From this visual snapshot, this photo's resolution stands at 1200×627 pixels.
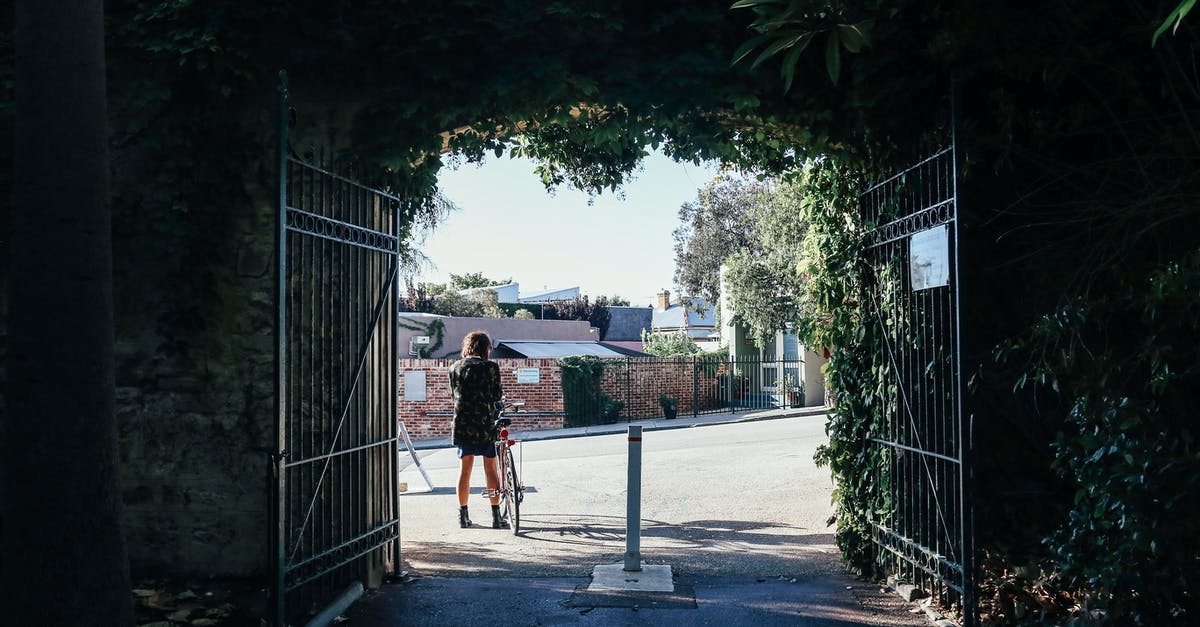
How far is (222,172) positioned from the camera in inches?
220

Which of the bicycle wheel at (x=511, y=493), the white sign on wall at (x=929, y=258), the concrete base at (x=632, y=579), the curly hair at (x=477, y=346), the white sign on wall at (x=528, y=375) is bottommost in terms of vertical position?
the concrete base at (x=632, y=579)

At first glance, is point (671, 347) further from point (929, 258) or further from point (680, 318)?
point (929, 258)

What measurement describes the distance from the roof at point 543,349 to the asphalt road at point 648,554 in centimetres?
1750

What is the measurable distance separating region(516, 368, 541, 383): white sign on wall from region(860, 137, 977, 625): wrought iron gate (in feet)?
61.7

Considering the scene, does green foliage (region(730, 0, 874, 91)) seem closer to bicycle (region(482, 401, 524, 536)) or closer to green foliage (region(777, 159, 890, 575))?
green foliage (region(777, 159, 890, 575))

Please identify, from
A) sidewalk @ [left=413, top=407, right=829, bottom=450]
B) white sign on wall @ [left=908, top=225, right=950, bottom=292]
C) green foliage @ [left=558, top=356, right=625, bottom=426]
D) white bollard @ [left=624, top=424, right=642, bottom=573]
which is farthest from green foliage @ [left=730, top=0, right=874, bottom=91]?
green foliage @ [left=558, top=356, right=625, bottom=426]

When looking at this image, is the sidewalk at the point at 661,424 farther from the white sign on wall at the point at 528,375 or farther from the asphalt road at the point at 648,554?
the asphalt road at the point at 648,554

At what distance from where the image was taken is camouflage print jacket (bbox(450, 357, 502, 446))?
8594mm

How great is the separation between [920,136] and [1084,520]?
2.65 metres

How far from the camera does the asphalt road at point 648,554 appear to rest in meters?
5.55

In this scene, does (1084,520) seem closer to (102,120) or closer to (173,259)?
(102,120)

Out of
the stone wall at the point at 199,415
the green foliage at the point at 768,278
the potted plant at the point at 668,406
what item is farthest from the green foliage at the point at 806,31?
the green foliage at the point at 768,278

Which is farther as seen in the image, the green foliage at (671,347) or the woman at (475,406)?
the green foliage at (671,347)

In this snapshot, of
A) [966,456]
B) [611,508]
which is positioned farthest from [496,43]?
[611,508]
